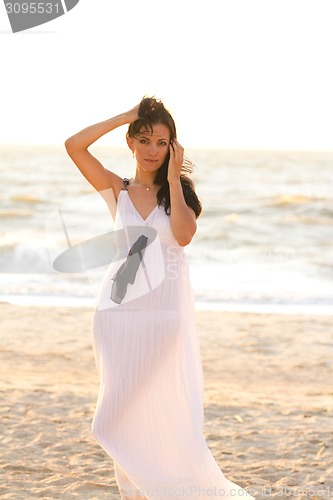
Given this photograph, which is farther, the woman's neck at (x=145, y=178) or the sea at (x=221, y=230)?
the sea at (x=221, y=230)

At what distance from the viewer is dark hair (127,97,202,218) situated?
3.56 metres

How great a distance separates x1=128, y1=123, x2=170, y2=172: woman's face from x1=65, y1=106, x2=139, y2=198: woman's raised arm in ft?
0.30

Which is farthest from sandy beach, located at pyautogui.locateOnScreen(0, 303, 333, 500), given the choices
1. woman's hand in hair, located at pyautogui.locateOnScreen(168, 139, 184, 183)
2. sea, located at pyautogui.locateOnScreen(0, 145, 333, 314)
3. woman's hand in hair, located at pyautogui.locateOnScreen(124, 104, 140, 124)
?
woman's hand in hair, located at pyautogui.locateOnScreen(124, 104, 140, 124)

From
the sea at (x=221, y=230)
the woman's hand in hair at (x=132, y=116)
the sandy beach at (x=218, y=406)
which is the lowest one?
the sea at (x=221, y=230)

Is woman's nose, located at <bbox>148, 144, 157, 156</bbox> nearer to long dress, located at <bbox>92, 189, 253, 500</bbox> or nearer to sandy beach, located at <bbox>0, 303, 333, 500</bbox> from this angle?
long dress, located at <bbox>92, 189, 253, 500</bbox>

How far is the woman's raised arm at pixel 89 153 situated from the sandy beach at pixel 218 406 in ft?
6.52

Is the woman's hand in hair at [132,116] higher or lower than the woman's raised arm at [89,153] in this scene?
higher

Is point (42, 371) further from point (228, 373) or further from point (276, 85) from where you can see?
point (276, 85)

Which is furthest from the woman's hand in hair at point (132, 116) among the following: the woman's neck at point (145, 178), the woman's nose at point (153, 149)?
the woman's neck at point (145, 178)

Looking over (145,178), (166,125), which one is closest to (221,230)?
(145,178)

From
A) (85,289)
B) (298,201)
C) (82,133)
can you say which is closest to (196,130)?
(298,201)

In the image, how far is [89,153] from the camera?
374 centimetres

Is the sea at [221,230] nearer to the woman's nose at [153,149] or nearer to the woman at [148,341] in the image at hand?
the woman at [148,341]

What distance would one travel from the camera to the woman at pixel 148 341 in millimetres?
3686
